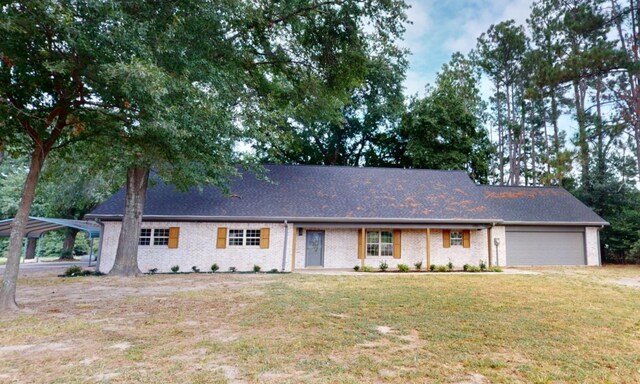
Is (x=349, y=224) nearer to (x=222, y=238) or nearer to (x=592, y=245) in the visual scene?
(x=222, y=238)

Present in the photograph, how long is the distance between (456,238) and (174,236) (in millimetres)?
12000

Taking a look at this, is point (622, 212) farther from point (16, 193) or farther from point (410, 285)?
point (16, 193)

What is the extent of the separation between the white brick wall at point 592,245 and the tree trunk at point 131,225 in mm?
19805

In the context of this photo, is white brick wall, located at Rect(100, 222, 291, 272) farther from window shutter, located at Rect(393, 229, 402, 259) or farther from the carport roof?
window shutter, located at Rect(393, 229, 402, 259)

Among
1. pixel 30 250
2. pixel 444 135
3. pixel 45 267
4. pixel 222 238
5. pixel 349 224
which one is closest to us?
pixel 222 238

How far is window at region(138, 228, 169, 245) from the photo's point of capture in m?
14.2

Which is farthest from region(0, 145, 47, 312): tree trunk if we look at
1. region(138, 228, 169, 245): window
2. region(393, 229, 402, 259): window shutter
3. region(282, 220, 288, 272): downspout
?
region(393, 229, 402, 259): window shutter

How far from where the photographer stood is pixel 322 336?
16.6 feet

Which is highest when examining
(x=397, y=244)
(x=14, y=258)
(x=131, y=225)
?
(x=131, y=225)

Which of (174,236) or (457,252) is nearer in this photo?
(174,236)

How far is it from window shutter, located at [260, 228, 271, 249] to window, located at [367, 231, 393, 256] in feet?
14.4

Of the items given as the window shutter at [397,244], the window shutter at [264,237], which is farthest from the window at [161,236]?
the window shutter at [397,244]

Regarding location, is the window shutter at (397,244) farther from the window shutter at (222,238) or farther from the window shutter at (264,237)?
the window shutter at (222,238)

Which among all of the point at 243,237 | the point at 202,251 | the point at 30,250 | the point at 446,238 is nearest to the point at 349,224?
the point at 243,237
